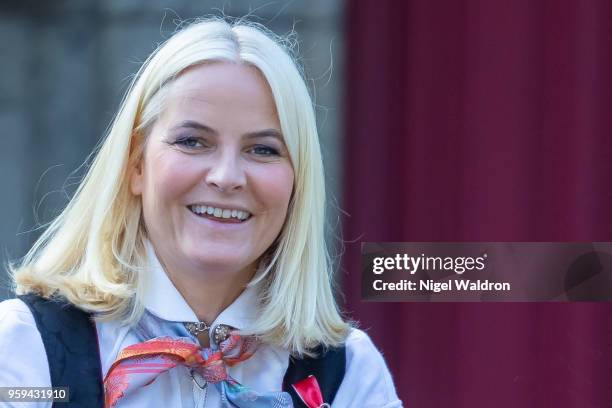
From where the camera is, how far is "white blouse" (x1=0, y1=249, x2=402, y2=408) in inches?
55.6

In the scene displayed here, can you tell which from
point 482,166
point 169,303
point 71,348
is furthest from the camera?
point 482,166

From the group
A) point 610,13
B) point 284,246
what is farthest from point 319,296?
point 610,13

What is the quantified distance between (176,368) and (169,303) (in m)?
0.10

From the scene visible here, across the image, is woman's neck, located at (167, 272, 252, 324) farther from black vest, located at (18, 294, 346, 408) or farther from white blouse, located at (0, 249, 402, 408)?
black vest, located at (18, 294, 346, 408)

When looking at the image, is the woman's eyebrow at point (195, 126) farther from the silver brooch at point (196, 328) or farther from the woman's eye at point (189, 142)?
the silver brooch at point (196, 328)

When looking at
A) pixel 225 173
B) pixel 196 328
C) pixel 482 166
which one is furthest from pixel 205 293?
pixel 482 166

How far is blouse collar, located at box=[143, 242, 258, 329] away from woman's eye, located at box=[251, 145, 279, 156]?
23 centimetres

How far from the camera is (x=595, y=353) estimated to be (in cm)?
240

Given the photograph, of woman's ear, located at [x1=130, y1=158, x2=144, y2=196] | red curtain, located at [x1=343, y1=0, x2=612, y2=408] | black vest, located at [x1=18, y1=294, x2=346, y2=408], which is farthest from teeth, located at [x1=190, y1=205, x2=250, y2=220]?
red curtain, located at [x1=343, y1=0, x2=612, y2=408]

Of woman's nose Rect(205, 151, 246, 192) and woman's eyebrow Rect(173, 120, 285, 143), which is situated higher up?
Result: woman's eyebrow Rect(173, 120, 285, 143)

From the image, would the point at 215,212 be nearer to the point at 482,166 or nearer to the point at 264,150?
the point at 264,150

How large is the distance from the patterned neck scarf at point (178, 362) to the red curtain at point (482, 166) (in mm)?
924

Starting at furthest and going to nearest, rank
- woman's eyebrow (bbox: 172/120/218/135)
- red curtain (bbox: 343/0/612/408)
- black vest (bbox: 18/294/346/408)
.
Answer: red curtain (bbox: 343/0/612/408) → woman's eyebrow (bbox: 172/120/218/135) → black vest (bbox: 18/294/346/408)

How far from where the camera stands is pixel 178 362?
4.96ft
